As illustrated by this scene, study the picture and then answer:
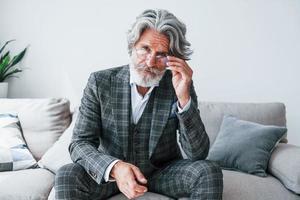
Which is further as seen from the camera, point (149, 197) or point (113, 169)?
point (149, 197)

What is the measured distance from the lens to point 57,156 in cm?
197

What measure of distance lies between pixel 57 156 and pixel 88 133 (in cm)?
57

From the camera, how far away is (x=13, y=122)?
7.09 feet

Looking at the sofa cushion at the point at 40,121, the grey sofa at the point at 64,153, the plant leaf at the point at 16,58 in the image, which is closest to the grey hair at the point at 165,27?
the grey sofa at the point at 64,153

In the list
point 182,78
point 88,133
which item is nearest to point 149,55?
point 182,78

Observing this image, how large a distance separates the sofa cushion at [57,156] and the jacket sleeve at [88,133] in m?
0.49

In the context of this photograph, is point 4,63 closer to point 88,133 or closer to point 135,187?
point 88,133

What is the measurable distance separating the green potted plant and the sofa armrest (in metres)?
1.89

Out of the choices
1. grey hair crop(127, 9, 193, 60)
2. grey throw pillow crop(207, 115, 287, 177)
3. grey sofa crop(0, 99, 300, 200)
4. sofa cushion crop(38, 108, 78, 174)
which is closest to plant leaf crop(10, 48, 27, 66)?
grey sofa crop(0, 99, 300, 200)

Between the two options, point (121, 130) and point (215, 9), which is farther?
point (215, 9)

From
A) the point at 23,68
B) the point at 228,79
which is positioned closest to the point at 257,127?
the point at 228,79

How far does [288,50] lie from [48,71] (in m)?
1.76

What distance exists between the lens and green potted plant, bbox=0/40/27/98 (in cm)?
260

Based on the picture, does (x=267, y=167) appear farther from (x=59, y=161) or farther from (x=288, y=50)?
(x=59, y=161)
